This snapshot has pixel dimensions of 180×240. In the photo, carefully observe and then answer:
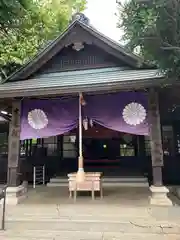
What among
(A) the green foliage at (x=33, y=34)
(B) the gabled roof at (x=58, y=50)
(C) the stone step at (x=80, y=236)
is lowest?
(C) the stone step at (x=80, y=236)

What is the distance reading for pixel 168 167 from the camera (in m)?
9.79

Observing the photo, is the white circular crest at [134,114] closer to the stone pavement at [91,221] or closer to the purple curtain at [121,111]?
the purple curtain at [121,111]

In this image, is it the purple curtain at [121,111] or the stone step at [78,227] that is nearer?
the stone step at [78,227]

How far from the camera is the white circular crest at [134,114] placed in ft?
21.6

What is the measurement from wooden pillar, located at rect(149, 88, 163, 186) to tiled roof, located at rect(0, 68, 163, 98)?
0.66 metres

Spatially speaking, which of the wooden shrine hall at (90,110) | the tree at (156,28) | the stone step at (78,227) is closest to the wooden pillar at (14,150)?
the wooden shrine hall at (90,110)

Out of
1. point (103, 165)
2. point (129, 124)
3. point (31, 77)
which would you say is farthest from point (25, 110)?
point (103, 165)

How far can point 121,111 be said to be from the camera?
6.83 meters

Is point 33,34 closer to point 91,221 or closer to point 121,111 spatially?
point 121,111

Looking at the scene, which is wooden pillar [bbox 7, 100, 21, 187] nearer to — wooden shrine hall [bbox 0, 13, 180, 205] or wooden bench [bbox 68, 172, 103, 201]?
wooden shrine hall [bbox 0, 13, 180, 205]

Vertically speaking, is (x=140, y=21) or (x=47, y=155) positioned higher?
(x=140, y=21)

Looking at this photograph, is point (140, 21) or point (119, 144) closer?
point (140, 21)

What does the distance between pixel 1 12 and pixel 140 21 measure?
4.15 meters

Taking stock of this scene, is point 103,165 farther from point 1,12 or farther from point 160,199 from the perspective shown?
point 1,12
